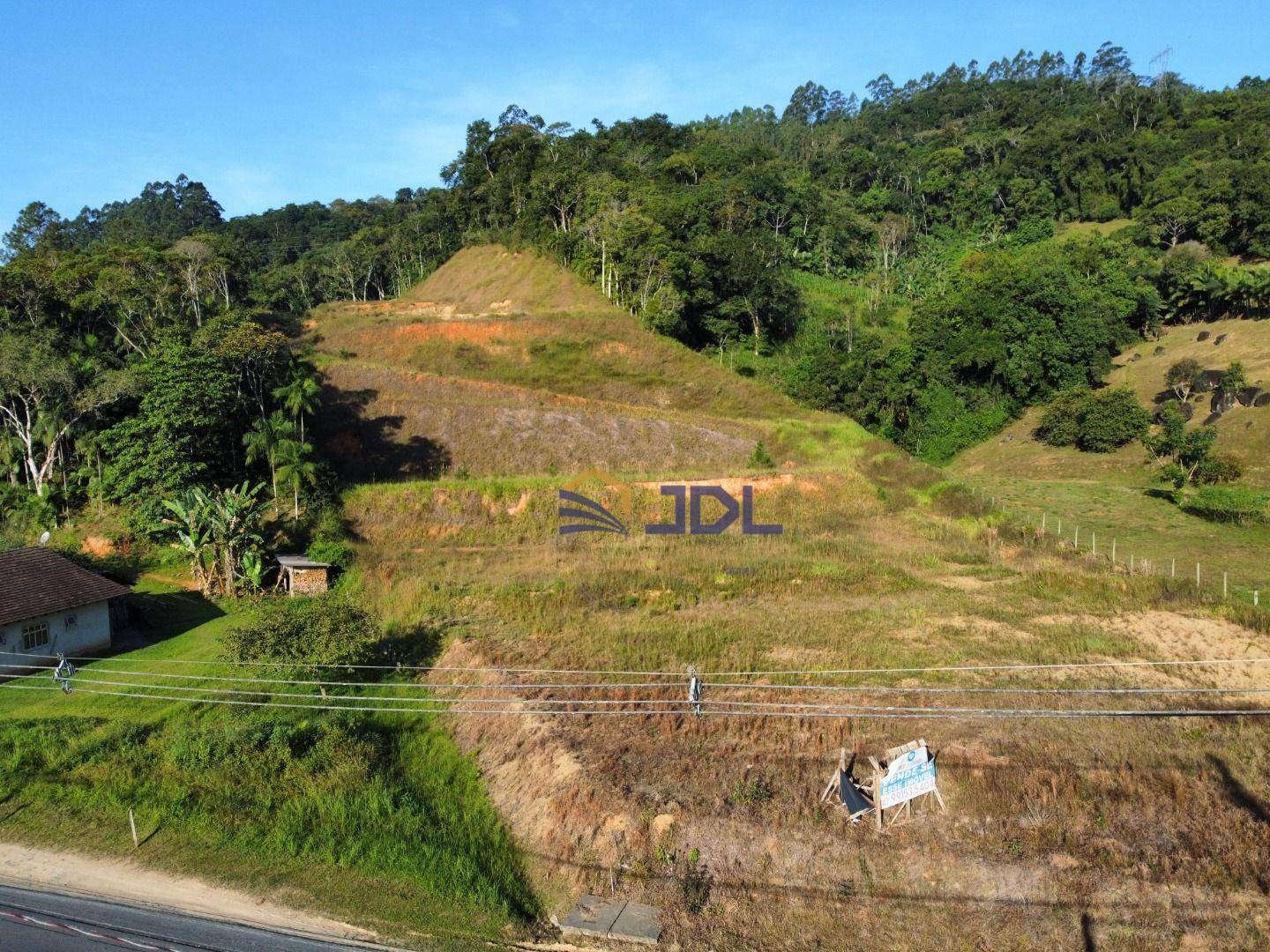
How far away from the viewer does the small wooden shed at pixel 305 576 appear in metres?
24.3

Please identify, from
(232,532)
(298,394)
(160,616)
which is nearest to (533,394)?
(298,394)

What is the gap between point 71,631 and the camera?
66.1ft

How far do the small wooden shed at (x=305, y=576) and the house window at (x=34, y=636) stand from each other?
19.7 ft

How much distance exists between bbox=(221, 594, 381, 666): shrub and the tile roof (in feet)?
15.4

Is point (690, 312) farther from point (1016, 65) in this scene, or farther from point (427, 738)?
point (1016, 65)

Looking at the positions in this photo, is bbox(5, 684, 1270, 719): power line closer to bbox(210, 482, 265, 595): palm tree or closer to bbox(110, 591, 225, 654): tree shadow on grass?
bbox(110, 591, 225, 654): tree shadow on grass

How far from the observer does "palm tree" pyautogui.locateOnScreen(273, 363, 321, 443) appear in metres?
29.3

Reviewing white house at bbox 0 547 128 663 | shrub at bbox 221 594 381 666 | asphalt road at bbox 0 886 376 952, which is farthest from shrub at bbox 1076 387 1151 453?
white house at bbox 0 547 128 663

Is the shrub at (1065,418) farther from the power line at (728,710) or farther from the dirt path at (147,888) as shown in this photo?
the dirt path at (147,888)

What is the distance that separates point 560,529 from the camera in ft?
96.2

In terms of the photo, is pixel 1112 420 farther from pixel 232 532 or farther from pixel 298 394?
pixel 232 532

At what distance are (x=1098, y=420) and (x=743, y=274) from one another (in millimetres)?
21227

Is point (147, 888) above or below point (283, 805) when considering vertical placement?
below

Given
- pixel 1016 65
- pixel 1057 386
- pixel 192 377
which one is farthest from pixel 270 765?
pixel 1016 65
